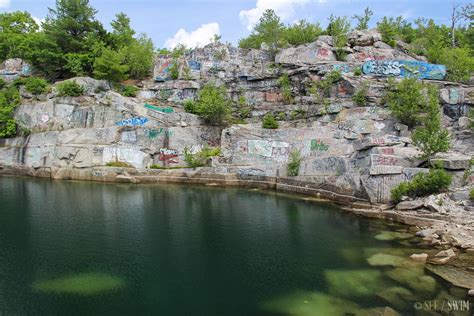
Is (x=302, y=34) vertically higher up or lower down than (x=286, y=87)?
higher up

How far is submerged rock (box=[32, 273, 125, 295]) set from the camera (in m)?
18.0

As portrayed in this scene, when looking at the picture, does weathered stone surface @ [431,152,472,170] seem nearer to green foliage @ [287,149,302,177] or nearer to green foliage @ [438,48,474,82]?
green foliage @ [287,149,302,177]

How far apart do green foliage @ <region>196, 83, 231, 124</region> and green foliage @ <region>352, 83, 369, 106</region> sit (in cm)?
1899

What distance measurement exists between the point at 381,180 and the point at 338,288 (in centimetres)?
1860

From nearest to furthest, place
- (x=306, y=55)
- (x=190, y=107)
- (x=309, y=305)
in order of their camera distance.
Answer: (x=309, y=305)
(x=190, y=107)
(x=306, y=55)

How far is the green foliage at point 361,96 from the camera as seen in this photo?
53050mm

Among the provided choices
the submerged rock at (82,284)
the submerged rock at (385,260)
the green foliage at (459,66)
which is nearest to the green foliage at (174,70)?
the green foliage at (459,66)

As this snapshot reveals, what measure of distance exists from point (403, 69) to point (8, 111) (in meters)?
60.0

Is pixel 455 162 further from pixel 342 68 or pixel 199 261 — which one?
pixel 342 68

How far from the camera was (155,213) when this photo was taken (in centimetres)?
3372

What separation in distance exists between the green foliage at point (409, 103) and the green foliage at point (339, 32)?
16.2 m

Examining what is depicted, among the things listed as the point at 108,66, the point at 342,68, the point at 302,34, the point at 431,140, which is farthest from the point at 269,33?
the point at 431,140

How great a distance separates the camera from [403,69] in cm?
5772

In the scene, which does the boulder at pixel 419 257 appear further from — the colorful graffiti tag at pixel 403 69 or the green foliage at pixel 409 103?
the colorful graffiti tag at pixel 403 69
